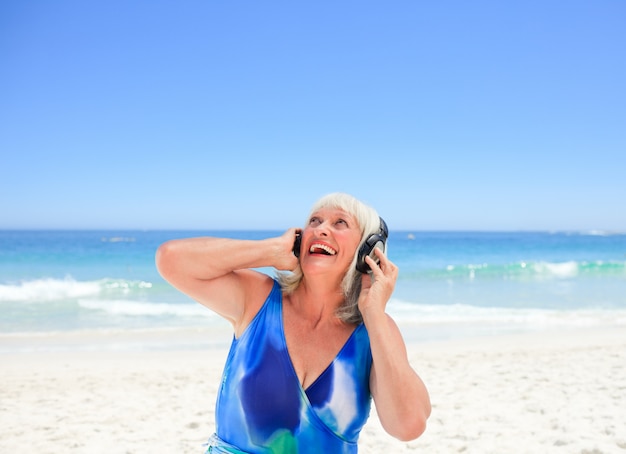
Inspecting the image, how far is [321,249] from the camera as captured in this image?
2.56m

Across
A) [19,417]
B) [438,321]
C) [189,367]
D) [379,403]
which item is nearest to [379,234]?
[379,403]

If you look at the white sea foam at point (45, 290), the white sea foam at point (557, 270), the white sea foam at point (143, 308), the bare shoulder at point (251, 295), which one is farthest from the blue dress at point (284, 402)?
the white sea foam at point (557, 270)

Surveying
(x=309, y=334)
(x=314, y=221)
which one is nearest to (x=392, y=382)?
(x=309, y=334)

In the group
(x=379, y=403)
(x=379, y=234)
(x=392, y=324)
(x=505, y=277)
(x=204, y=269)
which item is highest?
(x=379, y=234)

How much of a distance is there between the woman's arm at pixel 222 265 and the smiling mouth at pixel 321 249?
0.35ft

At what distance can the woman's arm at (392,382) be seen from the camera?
2180mm

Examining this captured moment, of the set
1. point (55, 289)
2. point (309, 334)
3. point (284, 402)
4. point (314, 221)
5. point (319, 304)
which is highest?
point (314, 221)

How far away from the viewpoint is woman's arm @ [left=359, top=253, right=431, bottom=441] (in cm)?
218

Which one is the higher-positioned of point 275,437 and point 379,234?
point 379,234

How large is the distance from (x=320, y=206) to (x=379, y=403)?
1.01m

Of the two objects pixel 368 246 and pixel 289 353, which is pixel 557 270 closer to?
pixel 368 246

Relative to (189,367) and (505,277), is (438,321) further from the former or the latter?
(505,277)

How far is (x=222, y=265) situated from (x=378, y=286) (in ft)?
2.42

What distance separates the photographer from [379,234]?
260cm
